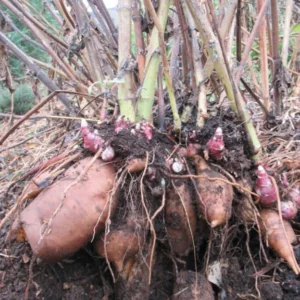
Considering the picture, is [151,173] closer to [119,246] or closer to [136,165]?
[136,165]

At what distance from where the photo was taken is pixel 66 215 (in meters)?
0.89

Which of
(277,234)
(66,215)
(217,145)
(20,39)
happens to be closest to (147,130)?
(217,145)

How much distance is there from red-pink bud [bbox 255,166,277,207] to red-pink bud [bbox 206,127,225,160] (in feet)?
0.36

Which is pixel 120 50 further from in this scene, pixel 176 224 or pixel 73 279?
pixel 73 279

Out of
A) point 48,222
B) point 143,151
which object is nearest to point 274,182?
point 143,151

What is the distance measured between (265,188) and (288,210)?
91mm

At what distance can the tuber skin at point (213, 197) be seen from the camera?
3.07 ft

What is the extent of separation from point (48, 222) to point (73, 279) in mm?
214

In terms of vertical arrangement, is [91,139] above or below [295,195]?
above

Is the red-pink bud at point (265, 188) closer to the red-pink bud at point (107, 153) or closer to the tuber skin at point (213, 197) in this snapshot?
the tuber skin at point (213, 197)

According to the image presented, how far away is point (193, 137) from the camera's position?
1.02 metres

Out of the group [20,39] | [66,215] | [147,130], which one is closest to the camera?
[66,215]

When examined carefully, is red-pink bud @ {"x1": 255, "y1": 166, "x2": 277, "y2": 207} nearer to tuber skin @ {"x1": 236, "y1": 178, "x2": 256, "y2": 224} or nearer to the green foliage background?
tuber skin @ {"x1": 236, "y1": 178, "x2": 256, "y2": 224}

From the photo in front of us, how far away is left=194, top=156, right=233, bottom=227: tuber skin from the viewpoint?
94 centimetres
